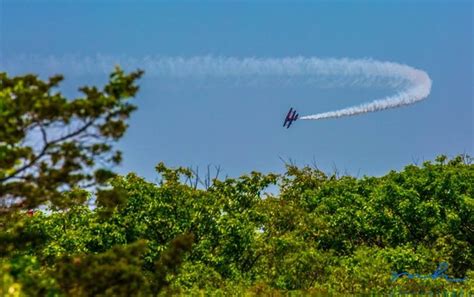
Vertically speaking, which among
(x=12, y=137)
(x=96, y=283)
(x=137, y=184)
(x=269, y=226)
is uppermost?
(x=137, y=184)

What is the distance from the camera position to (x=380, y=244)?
4119 cm

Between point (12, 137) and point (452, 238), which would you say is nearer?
point (12, 137)

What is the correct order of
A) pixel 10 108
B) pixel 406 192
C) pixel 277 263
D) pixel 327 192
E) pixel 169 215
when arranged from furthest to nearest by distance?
pixel 327 192 → pixel 406 192 → pixel 169 215 → pixel 277 263 → pixel 10 108

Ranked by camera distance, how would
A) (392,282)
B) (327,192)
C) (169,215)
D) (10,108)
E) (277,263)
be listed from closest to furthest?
(10,108) → (392,282) → (277,263) → (169,215) → (327,192)

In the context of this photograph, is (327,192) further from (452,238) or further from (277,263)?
(277,263)

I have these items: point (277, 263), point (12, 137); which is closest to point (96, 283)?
point (12, 137)

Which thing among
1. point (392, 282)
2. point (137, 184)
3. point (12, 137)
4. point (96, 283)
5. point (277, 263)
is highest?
point (137, 184)

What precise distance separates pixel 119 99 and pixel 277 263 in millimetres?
20693

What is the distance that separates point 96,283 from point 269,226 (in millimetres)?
23115

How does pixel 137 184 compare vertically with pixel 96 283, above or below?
above

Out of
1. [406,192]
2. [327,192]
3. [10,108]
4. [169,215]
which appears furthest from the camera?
[327,192]

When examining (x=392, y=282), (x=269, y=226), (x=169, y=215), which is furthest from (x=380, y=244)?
(x=392, y=282)

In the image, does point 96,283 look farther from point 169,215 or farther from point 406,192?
point 406,192

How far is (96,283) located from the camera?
1188 cm
